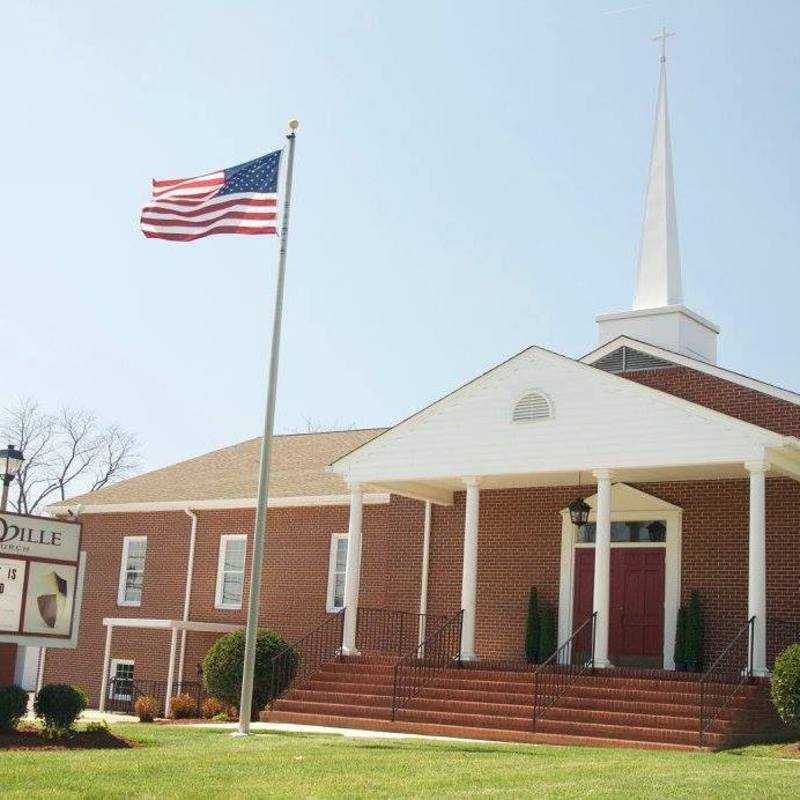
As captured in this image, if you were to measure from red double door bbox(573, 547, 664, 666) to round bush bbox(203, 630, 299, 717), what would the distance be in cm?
533

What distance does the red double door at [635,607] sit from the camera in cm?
2203

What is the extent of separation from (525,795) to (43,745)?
6101mm

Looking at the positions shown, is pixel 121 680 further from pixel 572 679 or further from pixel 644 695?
pixel 644 695

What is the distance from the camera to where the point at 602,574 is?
19969mm

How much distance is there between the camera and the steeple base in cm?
2452

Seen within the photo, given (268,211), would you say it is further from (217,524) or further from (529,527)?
(217,524)

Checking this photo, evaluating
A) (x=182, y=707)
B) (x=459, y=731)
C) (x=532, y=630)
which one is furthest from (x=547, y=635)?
(x=182, y=707)

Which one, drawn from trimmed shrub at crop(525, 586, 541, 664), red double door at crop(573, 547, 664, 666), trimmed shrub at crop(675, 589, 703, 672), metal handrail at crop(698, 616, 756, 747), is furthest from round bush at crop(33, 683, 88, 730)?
red double door at crop(573, 547, 664, 666)

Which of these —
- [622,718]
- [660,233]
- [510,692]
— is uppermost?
[660,233]

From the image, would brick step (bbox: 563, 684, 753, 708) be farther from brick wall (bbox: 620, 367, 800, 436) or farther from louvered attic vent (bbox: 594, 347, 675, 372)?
louvered attic vent (bbox: 594, 347, 675, 372)

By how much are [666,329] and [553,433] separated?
4758mm

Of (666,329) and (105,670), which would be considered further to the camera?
(105,670)

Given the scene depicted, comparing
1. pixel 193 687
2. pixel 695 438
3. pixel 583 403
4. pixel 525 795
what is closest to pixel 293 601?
pixel 193 687

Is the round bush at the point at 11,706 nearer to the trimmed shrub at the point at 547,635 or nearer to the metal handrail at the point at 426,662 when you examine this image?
the metal handrail at the point at 426,662
